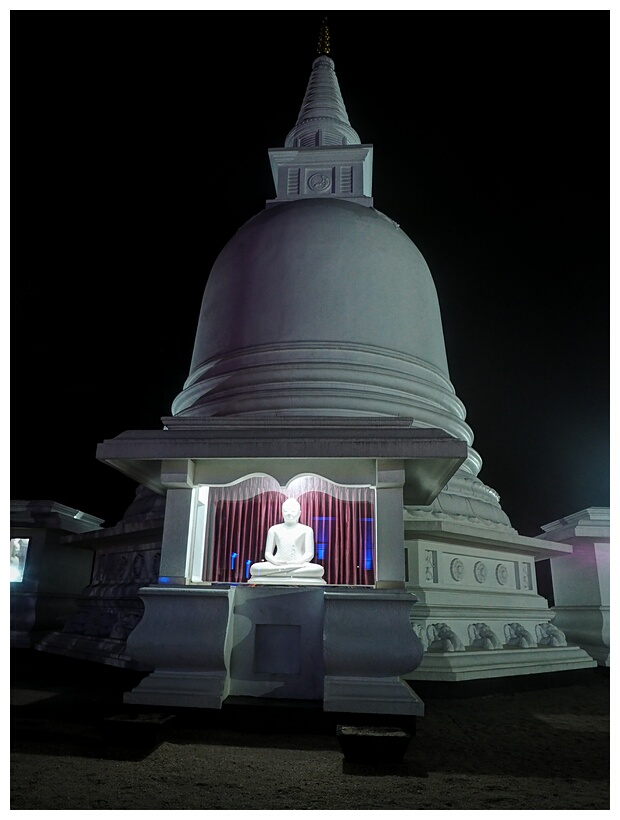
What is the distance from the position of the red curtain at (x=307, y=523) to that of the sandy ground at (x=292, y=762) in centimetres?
196

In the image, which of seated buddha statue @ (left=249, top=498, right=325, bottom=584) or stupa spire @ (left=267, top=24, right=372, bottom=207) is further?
stupa spire @ (left=267, top=24, right=372, bottom=207)

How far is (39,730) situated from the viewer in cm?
601

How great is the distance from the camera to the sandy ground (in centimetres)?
438

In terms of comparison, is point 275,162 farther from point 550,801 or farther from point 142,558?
point 550,801

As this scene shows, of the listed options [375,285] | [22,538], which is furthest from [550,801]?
[22,538]

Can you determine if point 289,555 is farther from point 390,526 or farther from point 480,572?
point 480,572

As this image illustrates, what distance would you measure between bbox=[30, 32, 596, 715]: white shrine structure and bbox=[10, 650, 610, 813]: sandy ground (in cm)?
52

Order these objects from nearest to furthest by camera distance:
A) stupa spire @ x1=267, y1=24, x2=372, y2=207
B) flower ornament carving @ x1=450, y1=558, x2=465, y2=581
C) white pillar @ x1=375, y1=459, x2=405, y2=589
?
white pillar @ x1=375, y1=459, x2=405, y2=589, flower ornament carving @ x1=450, y1=558, x2=465, y2=581, stupa spire @ x1=267, y1=24, x2=372, y2=207

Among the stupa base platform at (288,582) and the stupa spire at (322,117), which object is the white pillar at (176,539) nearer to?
the stupa base platform at (288,582)

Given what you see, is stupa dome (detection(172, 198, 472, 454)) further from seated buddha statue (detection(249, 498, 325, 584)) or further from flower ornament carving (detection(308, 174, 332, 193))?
seated buddha statue (detection(249, 498, 325, 584))

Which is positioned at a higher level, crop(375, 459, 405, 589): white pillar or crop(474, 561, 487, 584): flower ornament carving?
crop(375, 459, 405, 589): white pillar

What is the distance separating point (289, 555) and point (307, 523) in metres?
0.66

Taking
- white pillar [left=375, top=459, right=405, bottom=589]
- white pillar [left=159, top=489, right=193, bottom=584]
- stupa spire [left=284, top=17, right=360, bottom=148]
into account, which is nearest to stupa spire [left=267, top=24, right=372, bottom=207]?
stupa spire [left=284, top=17, right=360, bottom=148]

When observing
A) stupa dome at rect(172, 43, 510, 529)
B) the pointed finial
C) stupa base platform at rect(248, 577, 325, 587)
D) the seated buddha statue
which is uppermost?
the pointed finial
